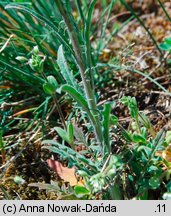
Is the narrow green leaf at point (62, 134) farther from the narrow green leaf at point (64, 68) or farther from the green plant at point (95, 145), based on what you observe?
the narrow green leaf at point (64, 68)

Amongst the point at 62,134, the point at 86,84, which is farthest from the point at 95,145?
the point at 86,84

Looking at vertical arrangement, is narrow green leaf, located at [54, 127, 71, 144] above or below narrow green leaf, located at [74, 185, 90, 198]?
above

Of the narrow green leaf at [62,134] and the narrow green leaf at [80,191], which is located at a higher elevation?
the narrow green leaf at [62,134]

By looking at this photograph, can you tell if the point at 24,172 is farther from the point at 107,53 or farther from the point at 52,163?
the point at 107,53

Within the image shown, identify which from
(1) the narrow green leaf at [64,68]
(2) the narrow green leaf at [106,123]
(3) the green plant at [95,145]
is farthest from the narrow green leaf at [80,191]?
(1) the narrow green leaf at [64,68]

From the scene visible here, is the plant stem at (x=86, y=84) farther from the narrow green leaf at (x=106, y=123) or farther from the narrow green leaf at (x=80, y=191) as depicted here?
the narrow green leaf at (x=80, y=191)

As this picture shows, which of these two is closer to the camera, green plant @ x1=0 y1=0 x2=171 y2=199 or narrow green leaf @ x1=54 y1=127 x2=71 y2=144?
green plant @ x1=0 y1=0 x2=171 y2=199

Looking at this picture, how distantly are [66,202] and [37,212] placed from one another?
0.28ft

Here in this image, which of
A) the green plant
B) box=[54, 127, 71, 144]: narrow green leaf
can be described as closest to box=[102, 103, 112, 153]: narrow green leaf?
the green plant

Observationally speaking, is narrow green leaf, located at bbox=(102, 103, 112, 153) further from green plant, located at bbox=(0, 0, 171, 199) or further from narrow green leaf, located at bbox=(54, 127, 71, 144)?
narrow green leaf, located at bbox=(54, 127, 71, 144)

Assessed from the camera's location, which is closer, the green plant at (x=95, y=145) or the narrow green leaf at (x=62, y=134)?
the green plant at (x=95, y=145)

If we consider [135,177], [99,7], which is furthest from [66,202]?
[99,7]

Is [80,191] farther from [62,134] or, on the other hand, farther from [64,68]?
[64,68]

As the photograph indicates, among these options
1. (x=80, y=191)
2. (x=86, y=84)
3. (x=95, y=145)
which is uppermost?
(x=86, y=84)
